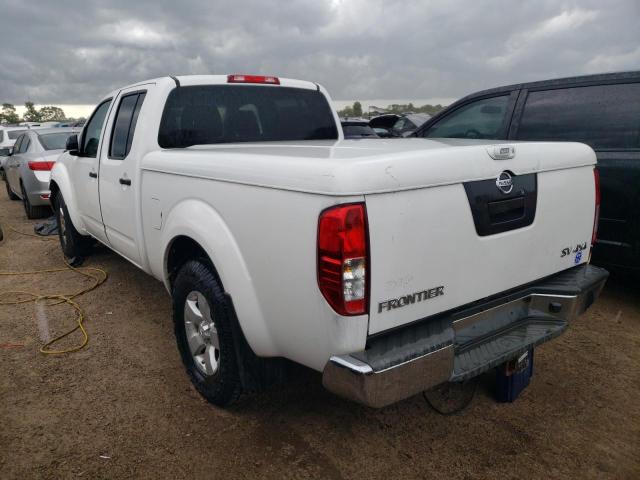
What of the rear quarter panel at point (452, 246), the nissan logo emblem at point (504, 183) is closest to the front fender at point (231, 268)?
the rear quarter panel at point (452, 246)

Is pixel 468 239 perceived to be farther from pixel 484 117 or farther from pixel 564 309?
pixel 484 117

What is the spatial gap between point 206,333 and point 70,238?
3471mm

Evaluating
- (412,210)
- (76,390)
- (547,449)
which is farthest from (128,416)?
(547,449)

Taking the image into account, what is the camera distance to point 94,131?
180 inches

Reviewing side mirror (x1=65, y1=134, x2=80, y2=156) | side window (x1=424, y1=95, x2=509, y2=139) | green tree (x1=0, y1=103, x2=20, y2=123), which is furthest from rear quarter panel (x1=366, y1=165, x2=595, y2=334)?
green tree (x1=0, y1=103, x2=20, y2=123)

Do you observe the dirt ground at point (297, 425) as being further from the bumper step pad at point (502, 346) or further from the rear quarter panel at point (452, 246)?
the rear quarter panel at point (452, 246)

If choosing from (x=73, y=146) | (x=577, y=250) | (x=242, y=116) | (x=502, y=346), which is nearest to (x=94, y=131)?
(x=73, y=146)

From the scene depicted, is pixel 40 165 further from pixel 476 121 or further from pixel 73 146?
pixel 476 121

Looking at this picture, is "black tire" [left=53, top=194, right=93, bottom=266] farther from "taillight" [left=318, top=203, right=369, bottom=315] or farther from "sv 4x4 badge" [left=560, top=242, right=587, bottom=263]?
"sv 4x4 badge" [left=560, top=242, right=587, bottom=263]

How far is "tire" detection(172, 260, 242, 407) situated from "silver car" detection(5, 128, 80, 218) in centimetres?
617

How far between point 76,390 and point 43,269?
3.15m

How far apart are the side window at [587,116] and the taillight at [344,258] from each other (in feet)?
10.1

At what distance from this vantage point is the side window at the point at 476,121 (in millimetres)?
4562

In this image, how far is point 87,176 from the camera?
4.45 metres
